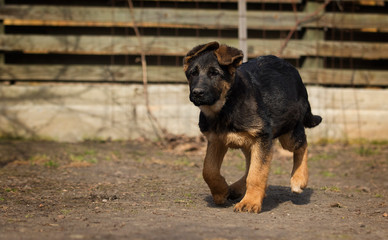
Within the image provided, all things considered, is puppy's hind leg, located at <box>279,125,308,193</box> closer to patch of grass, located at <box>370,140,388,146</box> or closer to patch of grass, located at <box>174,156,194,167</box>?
patch of grass, located at <box>174,156,194,167</box>

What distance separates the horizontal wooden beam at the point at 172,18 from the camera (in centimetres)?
976

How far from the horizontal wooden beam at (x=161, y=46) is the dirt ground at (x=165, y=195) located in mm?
1692

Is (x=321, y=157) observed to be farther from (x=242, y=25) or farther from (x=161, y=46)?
(x=161, y=46)

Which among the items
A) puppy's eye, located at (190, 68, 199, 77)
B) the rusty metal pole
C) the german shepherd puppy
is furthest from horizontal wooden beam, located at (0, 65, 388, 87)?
puppy's eye, located at (190, 68, 199, 77)

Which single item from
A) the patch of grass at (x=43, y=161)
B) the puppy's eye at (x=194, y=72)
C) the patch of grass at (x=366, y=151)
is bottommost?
the patch of grass at (x=366, y=151)

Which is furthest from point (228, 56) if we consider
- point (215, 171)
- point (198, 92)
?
point (215, 171)

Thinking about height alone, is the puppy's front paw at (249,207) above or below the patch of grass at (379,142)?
above

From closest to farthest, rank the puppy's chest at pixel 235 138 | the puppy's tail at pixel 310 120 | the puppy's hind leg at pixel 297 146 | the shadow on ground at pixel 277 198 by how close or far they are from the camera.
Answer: the puppy's chest at pixel 235 138
the shadow on ground at pixel 277 198
the puppy's hind leg at pixel 297 146
the puppy's tail at pixel 310 120

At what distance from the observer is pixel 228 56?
5.05 m

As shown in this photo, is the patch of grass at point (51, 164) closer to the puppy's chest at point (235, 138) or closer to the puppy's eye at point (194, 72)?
the puppy's chest at point (235, 138)

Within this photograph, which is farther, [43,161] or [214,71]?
[43,161]

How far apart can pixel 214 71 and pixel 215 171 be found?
3.08 ft

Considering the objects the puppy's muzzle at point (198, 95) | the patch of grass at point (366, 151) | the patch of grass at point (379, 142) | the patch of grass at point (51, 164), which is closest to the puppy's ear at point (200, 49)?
the puppy's muzzle at point (198, 95)

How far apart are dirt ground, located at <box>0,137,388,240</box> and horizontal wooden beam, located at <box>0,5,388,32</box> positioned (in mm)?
2178
